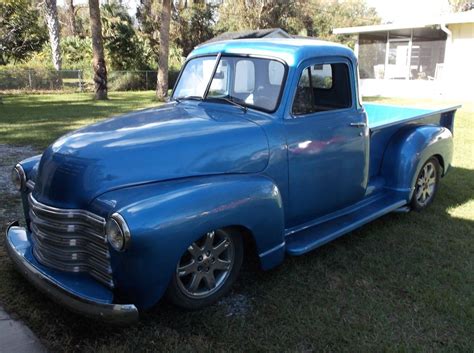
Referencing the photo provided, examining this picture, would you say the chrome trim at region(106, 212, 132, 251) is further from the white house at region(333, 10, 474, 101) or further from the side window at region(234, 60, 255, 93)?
the white house at region(333, 10, 474, 101)

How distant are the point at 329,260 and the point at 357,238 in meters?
0.62

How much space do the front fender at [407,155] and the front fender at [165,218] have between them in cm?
228

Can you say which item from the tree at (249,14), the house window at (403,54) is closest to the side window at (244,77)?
the house window at (403,54)

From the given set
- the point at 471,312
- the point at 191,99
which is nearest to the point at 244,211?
the point at 191,99

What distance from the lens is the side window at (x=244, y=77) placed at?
3801 mm

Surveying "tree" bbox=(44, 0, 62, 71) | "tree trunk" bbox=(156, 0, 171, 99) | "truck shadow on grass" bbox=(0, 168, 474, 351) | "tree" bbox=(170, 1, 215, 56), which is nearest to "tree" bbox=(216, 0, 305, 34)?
"tree" bbox=(170, 1, 215, 56)

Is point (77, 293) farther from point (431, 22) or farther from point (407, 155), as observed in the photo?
point (431, 22)

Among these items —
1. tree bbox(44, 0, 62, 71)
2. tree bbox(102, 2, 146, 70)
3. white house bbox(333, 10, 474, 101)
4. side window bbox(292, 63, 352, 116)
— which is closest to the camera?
side window bbox(292, 63, 352, 116)

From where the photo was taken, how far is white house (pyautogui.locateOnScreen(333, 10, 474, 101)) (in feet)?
59.7

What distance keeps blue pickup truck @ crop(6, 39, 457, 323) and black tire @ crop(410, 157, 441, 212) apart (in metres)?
0.60

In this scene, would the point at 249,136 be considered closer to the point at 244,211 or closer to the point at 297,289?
the point at 244,211

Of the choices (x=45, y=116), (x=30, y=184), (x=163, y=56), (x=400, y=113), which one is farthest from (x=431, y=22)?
(x=30, y=184)

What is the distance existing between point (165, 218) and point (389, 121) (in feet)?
→ 10.4

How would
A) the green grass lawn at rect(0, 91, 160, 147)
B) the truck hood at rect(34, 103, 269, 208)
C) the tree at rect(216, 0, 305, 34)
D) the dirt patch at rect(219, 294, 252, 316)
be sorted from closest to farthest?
the truck hood at rect(34, 103, 269, 208), the dirt patch at rect(219, 294, 252, 316), the green grass lawn at rect(0, 91, 160, 147), the tree at rect(216, 0, 305, 34)
